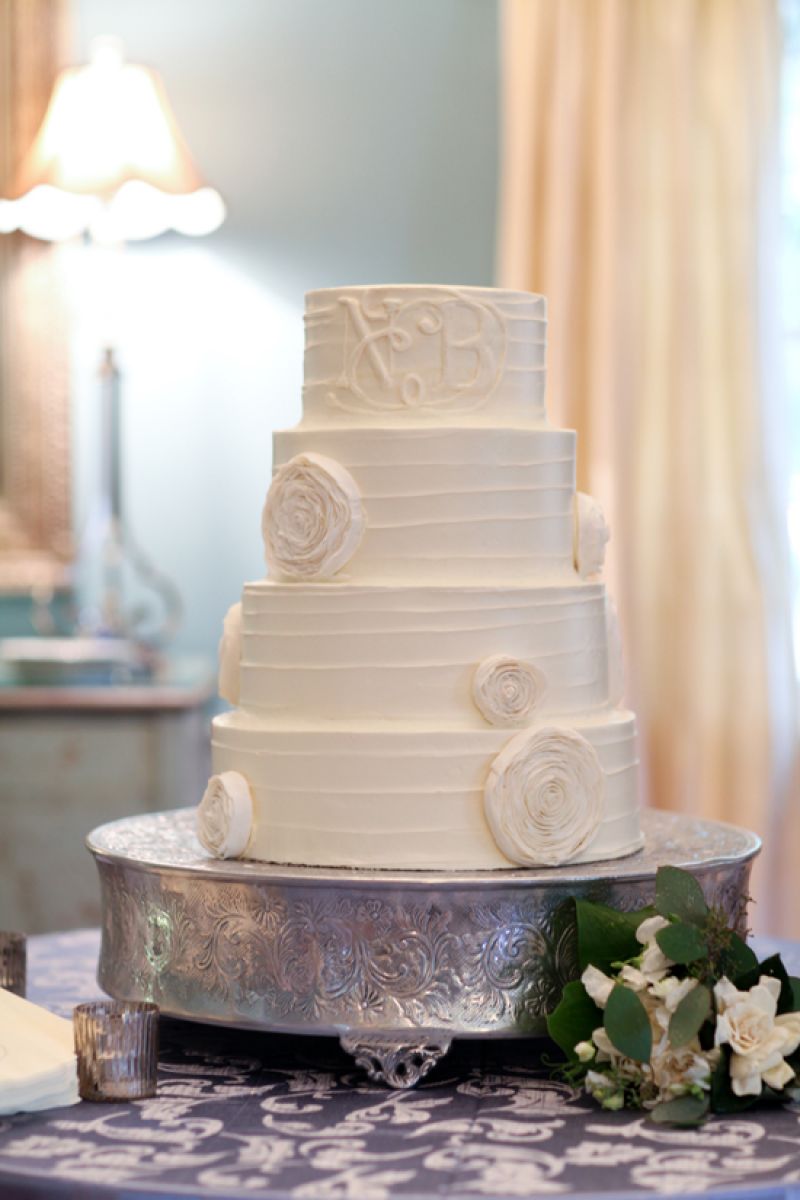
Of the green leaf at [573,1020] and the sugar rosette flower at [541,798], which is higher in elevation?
the sugar rosette flower at [541,798]

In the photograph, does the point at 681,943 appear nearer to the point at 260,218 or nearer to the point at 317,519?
the point at 317,519

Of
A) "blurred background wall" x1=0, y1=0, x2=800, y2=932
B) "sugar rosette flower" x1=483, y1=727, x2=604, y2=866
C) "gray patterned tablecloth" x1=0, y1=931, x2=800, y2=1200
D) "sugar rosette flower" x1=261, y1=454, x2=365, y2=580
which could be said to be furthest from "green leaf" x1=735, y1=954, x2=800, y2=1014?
"blurred background wall" x1=0, y1=0, x2=800, y2=932

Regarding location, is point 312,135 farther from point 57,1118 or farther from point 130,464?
point 57,1118

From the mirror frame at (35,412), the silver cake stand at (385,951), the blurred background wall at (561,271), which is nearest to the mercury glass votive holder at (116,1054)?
the silver cake stand at (385,951)

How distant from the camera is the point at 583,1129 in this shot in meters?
1.50

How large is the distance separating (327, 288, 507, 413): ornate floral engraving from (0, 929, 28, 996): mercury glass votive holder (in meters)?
0.71

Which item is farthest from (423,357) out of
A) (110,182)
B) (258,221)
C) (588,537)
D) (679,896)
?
(258,221)

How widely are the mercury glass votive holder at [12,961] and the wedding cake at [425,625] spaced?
A: 0.28 m

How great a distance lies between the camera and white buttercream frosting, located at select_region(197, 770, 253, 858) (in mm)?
1803

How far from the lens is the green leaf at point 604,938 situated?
1.65 m

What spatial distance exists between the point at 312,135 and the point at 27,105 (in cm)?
67

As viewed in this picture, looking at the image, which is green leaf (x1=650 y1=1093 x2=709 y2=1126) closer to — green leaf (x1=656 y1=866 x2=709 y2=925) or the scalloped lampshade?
green leaf (x1=656 y1=866 x2=709 y2=925)

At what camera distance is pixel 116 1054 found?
5.20 ft

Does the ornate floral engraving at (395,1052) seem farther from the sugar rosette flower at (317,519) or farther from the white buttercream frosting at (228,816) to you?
the sugar rosette flower at (317,519)
